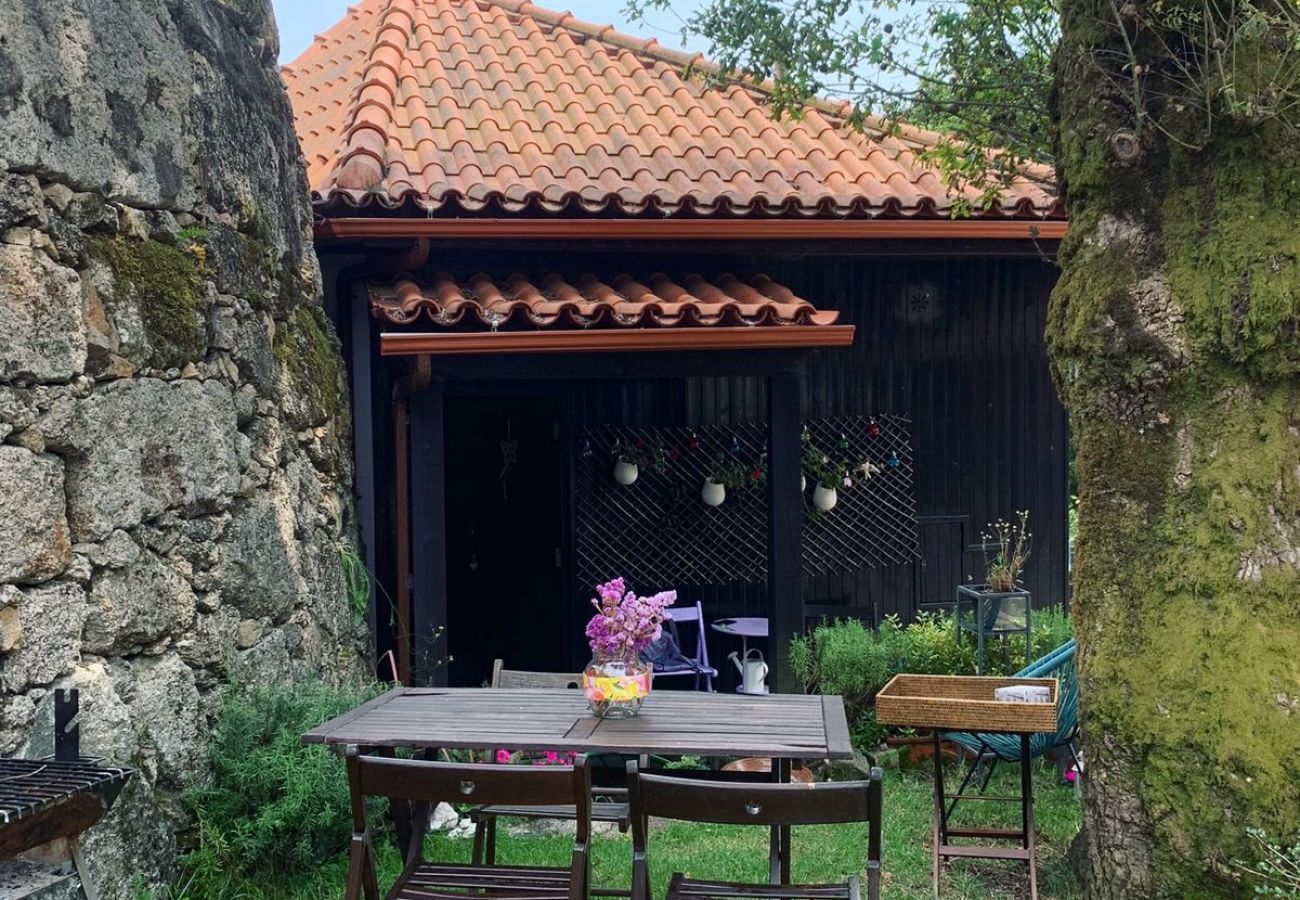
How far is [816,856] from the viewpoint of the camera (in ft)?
14.8

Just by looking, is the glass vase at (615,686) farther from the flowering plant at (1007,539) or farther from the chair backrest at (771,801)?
the flowering plant at (1007,539)

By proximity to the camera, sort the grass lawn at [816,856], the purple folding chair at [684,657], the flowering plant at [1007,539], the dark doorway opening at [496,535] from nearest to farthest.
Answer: the grass lawn at [816,856] < the purple folding chair at [684,657] < the flowering plant at [1007,539] < the dark doorway opening at [496,535]

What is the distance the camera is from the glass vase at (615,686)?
3717 mm

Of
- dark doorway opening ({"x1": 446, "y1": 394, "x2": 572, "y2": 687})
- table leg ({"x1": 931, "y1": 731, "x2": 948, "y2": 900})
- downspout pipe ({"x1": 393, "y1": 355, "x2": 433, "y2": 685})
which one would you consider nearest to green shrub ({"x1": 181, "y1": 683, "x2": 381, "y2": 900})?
downspout pipe ({"x1": 393, "y1": 355, "x2": 433, "y2": 685})

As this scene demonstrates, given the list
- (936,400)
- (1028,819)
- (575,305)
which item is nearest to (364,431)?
(575,305)

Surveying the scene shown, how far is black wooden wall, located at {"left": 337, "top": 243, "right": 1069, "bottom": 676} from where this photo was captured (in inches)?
273

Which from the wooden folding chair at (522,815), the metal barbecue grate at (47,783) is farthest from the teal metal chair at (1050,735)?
the metal barbecue grate at (47,783)

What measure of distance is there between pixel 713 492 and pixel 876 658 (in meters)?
1.46

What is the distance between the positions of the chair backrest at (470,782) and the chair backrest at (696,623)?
11.8 ft

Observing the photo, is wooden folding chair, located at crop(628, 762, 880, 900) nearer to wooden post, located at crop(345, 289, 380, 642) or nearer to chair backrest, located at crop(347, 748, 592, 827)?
chair backrest, located at crop(347, 748, 592, 827)

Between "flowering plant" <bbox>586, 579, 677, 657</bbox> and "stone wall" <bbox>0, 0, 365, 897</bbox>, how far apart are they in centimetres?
151

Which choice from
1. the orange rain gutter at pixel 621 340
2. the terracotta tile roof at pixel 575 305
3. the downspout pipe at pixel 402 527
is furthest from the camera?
the downspout pipe at pixel 402 527

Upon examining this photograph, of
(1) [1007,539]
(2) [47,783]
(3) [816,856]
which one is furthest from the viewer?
(1) [1007,539]

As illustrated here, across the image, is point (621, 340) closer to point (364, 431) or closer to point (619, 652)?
point (364, 431)
